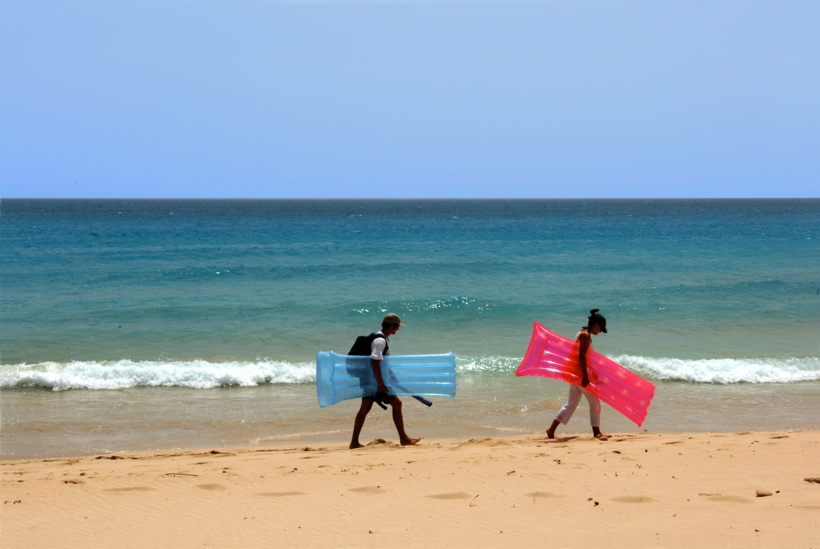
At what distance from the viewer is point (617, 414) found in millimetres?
9500

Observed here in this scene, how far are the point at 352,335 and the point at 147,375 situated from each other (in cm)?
507

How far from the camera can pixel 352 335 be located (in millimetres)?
15469

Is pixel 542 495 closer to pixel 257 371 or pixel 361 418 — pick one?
pixel 361 418

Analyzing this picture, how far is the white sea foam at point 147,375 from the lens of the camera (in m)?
11.0

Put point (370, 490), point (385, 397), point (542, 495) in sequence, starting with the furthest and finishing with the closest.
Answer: point (385, 397)
point (370, 490)
point (542, 495)

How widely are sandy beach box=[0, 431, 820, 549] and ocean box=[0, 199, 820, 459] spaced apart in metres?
1.95

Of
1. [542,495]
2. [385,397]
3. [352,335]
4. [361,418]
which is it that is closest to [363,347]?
[385,397]

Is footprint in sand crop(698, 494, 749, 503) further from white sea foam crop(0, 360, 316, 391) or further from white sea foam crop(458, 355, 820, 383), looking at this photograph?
white sea foam crop(0, 360, 316, 391)

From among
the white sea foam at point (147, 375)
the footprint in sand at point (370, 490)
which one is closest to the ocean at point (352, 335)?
the white sea foam at point (147, 375)

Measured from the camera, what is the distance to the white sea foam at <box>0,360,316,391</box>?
11047mm

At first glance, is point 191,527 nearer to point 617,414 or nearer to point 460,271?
point 617,414

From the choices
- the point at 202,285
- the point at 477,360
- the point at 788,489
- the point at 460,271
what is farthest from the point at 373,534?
the point at 460,271

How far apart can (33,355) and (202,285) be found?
8.30 metres

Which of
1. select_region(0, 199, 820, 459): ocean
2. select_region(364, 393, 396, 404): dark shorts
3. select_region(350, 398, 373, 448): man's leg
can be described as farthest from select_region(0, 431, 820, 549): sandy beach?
select_region(0, 199, 820, 459): ocean
